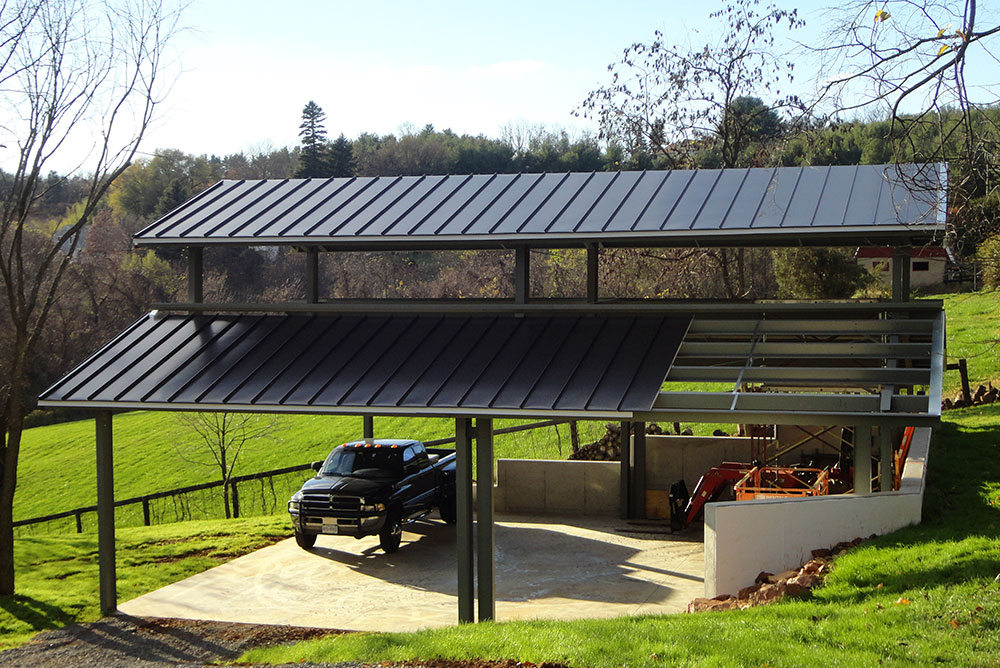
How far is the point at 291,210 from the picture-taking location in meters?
15.8

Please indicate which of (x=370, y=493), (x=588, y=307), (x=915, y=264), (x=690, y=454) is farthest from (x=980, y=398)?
(x=915, y=264)

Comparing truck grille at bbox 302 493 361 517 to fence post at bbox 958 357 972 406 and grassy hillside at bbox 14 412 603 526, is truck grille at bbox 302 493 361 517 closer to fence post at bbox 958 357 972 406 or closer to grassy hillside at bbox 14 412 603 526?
grassy hillside at bbox 14 412 603 526

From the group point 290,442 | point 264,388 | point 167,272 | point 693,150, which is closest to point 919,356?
point 264,388

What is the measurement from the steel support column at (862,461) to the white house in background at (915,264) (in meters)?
14.0

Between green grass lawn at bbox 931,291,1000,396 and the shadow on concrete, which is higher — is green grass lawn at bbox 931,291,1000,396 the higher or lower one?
the higher one

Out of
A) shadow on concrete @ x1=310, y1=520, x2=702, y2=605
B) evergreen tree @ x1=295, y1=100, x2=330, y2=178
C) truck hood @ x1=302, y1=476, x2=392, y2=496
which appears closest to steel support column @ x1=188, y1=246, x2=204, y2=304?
truck hood @ x1=302, y1=476, x2=392, y2=496

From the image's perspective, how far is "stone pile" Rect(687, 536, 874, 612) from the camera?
9.67 meters

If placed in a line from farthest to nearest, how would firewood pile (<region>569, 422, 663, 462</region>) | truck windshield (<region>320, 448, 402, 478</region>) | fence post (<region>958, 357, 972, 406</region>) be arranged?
fence post (<region>958, 357, 972, 406</region>), firewood pile (<region>569, 422, 663, 462</region>), truck windshield (<region>320, 448, 402, 478</region>)

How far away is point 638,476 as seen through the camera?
61.4 feet

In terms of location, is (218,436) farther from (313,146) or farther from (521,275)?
(313,146)

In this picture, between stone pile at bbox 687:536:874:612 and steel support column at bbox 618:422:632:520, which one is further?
steel support column at bbox 618:422:632:520

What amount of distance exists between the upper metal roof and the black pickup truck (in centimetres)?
419

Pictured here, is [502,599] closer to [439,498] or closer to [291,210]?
[439,498]

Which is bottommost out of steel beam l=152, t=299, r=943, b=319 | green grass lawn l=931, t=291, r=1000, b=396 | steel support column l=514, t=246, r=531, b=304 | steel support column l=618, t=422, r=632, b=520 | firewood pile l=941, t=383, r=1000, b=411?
steel support column l=618, t=422, r=632, b=520
